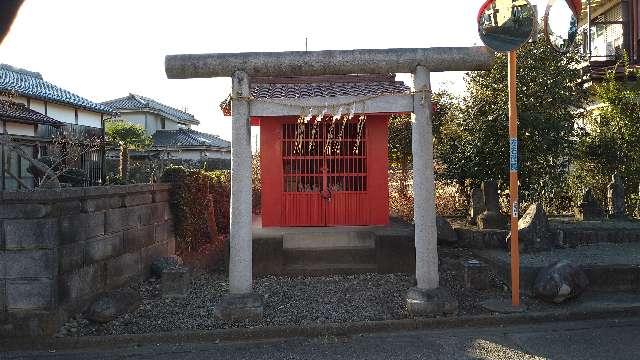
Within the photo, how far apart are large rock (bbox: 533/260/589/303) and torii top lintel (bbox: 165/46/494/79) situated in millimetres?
3110

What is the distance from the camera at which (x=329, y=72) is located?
6266 millimetres

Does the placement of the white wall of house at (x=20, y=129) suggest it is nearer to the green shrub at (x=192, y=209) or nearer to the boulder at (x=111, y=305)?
the green shrub at (x=192, y=209)

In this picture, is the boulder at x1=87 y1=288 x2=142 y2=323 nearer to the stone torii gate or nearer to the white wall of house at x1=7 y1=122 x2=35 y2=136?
the stone torii gate

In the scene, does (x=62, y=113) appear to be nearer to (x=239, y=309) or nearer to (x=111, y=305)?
(x=111, y=305)

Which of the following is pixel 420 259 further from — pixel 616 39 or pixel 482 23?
pixel 616 39

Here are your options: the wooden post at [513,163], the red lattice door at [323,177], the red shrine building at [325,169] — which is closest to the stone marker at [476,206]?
the red shrine building at [325,169]

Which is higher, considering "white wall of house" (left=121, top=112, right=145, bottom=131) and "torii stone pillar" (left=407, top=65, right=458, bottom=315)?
"white wall of house" (left=121, top=112, right=145, bottom=131)

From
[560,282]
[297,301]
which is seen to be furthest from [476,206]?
[297,301]

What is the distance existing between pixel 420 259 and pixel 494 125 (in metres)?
5.89

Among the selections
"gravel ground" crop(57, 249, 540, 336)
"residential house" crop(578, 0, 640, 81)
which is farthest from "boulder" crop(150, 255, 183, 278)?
"residential house" crop(578, 0, 640, 81)

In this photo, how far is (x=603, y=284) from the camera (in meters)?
6.91

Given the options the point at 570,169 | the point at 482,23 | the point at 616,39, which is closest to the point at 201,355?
the point at 482,23

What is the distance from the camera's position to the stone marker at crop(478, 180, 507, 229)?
30.8 feet

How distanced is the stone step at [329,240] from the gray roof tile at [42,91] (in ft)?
42.5
